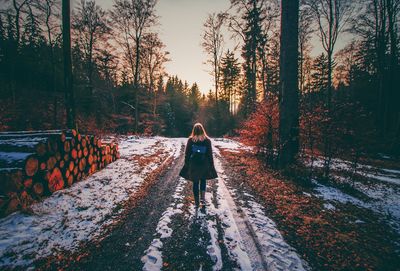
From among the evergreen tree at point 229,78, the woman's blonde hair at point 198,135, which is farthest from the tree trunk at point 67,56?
the evergreen tree at point 229,78

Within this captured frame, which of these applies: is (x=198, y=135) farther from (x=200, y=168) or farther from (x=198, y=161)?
(x=200, y=168)

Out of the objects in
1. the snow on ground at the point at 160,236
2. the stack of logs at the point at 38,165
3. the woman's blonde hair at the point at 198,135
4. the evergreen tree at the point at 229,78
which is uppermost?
the evergreen tree at the point at 229,78

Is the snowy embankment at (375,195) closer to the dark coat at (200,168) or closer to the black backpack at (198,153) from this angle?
the dark coat at (200,168)

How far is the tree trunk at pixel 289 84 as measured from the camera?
22.7 ft

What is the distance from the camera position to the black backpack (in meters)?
4.42

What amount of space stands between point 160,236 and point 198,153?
187cm

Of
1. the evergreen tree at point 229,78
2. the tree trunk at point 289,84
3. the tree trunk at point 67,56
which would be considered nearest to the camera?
the tree trunk at point 289,84

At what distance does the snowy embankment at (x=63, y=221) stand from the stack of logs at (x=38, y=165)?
261mm

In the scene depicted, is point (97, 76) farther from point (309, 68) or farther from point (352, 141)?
point (309, 68)

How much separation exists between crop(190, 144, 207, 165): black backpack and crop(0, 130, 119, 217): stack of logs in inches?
148

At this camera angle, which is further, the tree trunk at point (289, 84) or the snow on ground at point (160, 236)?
the tree trunk at point (289, 84)

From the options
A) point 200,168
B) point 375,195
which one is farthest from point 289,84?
point 200,168

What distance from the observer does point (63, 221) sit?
3783mm

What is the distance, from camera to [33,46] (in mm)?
23938
